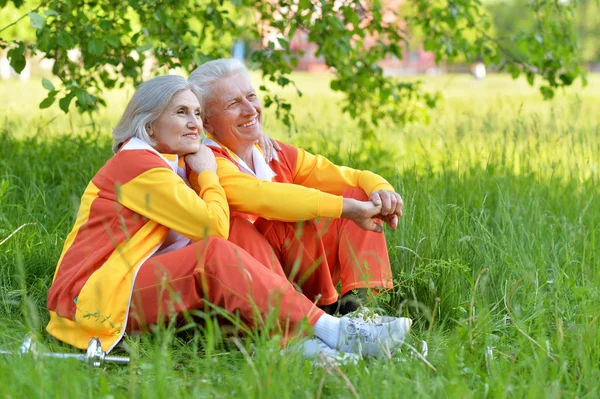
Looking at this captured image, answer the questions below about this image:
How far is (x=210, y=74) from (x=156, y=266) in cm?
99

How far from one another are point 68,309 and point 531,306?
173 cm

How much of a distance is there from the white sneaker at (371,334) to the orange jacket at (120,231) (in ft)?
1.85

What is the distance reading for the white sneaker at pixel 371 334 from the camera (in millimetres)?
2789

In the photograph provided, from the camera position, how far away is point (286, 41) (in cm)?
498

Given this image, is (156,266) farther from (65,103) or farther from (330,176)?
(65,103)

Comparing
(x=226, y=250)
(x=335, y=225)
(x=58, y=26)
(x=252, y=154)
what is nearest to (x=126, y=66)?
(x=58, y=26)

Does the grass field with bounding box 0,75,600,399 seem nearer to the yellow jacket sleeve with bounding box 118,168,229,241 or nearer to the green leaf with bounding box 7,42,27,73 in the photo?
the yellow jacket sleeve with bounding box 118,168,229,241

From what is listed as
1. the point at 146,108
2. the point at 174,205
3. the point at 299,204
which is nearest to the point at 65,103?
the point at 146,108

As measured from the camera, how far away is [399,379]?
2438 mm

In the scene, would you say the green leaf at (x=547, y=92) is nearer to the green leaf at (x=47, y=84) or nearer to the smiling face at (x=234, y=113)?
the smiling face at (x=234, y=113)

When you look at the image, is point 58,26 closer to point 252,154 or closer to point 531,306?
point 252,154

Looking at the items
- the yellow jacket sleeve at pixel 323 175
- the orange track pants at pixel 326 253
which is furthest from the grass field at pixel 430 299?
the yellow jacket sleeve at pixel 323 175

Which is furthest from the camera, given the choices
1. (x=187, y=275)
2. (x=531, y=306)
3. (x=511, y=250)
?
(x=511, y=250)

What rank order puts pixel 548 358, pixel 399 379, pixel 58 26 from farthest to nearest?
pixel 58 26 → pixel 548 358 → pixel 399 379
